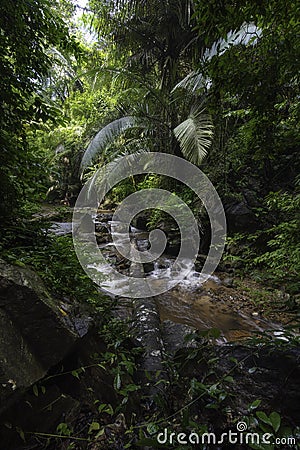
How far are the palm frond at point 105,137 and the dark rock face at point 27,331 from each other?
6236mm

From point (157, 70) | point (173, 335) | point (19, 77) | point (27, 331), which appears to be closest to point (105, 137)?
point (157, 70)

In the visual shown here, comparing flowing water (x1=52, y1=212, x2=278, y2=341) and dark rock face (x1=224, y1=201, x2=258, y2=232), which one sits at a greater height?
dark rock face (x1=224, y1=201, x2=258, y2=232)

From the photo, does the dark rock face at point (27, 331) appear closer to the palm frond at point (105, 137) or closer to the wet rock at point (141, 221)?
the palm frond at point (105, 137)

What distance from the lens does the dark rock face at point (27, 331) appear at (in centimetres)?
120

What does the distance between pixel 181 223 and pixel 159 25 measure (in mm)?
5788

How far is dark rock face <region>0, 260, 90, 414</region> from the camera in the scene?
120cm

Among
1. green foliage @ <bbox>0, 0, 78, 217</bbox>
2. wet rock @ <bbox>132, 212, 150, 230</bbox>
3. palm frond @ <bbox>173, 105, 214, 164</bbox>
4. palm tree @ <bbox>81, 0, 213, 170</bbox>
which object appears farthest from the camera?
wet rock @ <bbox>132, 212, 150, 230</bbox>

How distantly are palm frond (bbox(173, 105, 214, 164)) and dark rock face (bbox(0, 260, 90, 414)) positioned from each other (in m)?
4.80

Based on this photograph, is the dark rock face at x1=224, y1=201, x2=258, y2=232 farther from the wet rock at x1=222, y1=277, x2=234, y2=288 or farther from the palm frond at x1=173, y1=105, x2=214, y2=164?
the palm frond at x1=173, y1=105, x2=214, y2=164

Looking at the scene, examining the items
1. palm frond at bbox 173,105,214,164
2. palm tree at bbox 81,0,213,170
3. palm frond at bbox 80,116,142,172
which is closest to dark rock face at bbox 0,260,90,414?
palm frond at bbox 173,105,214,164

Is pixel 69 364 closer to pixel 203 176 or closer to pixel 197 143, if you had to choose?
pixel 197 143

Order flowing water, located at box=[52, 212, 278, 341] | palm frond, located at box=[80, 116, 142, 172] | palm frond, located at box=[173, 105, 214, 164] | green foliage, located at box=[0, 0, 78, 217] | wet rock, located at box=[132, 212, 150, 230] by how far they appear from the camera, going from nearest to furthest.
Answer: green foliage, located at box=[0, 0, 78, 217] → flowing water, located at box=[52, 212, 278, 341] → palm frond, located at box=[173, 105, 214, 164] → palm frond, located at box=[80, 116, 142, 172] → wet rock, located at box=[132, 212, 150, 230]

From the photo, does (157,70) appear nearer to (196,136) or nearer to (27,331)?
(196,136)

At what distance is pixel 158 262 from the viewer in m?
6.45
